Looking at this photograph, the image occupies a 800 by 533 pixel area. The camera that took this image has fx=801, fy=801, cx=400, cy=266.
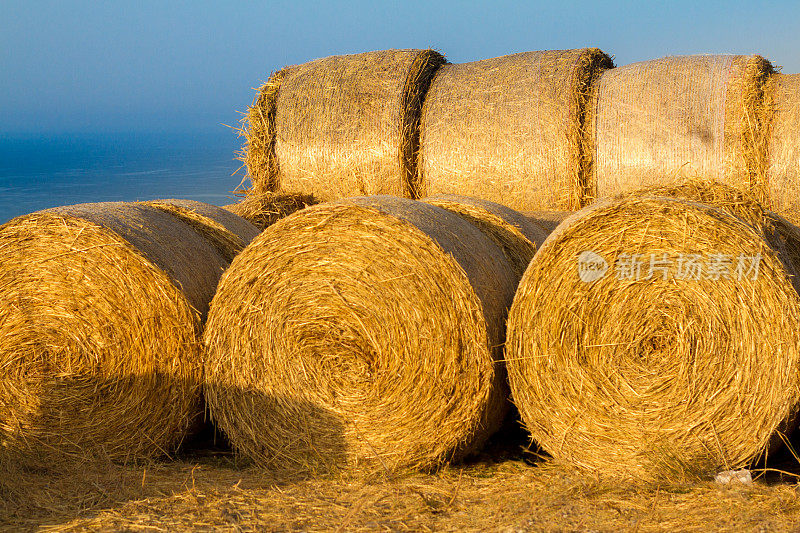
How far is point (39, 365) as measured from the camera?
4316 millimetres

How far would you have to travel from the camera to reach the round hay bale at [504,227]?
476cm

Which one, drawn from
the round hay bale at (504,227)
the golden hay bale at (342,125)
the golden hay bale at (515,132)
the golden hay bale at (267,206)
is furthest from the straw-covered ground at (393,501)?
the golden hay bale at (342,125)

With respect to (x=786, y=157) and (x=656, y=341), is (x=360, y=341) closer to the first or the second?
(x=656, y=341)

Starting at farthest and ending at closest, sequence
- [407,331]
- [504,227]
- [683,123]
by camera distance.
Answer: [683,123]
[504,227]
[407,331]

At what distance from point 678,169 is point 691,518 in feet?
10.6

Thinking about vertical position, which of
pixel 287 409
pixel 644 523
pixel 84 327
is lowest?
pixel 644 523

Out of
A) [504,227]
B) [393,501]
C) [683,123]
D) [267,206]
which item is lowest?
[393,501]

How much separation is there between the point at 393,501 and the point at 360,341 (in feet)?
2.60

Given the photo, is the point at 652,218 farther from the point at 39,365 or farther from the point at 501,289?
the point at 39,365

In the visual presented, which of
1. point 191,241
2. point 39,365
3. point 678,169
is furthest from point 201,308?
point 678,169

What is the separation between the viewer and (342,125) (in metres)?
6.62

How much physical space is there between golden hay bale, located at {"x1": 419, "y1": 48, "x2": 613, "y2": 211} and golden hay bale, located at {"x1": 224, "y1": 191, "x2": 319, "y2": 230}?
3.44 feet

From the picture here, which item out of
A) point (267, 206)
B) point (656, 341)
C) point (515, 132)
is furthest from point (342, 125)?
point (656, 341)

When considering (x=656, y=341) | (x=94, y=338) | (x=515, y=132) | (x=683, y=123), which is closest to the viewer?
(x=656, y=341)
